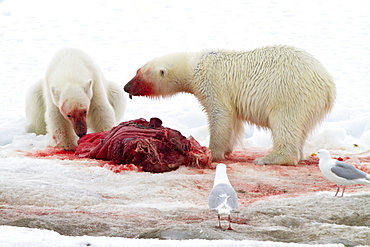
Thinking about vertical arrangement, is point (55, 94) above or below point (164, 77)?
below

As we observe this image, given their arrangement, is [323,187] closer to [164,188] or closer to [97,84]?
[164,188]

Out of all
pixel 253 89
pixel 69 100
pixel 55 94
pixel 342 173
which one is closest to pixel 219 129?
pixel 253 89

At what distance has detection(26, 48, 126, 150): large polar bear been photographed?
23.3ft

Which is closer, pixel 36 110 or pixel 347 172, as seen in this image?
pixel 347 172

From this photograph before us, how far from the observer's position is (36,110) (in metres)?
8.60

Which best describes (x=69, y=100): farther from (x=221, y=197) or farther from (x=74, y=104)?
(x=221, y=197)

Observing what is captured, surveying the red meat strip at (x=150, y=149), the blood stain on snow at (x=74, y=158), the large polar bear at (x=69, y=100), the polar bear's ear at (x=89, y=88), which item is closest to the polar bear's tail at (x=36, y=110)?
the large polar bear at (x=69, y=100)

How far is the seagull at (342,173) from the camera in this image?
4.16 metres

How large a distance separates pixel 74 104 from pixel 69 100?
8cm

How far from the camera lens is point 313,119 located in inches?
265

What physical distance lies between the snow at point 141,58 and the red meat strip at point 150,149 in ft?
0.97

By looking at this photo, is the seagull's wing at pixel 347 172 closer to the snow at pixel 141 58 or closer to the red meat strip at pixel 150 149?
the snow at pixel 141 58

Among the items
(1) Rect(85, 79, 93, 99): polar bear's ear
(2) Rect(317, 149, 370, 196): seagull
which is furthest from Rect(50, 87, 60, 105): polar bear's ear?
(2) Rect(317, 149, 370, 196): seagull

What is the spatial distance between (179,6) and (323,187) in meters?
15.1
